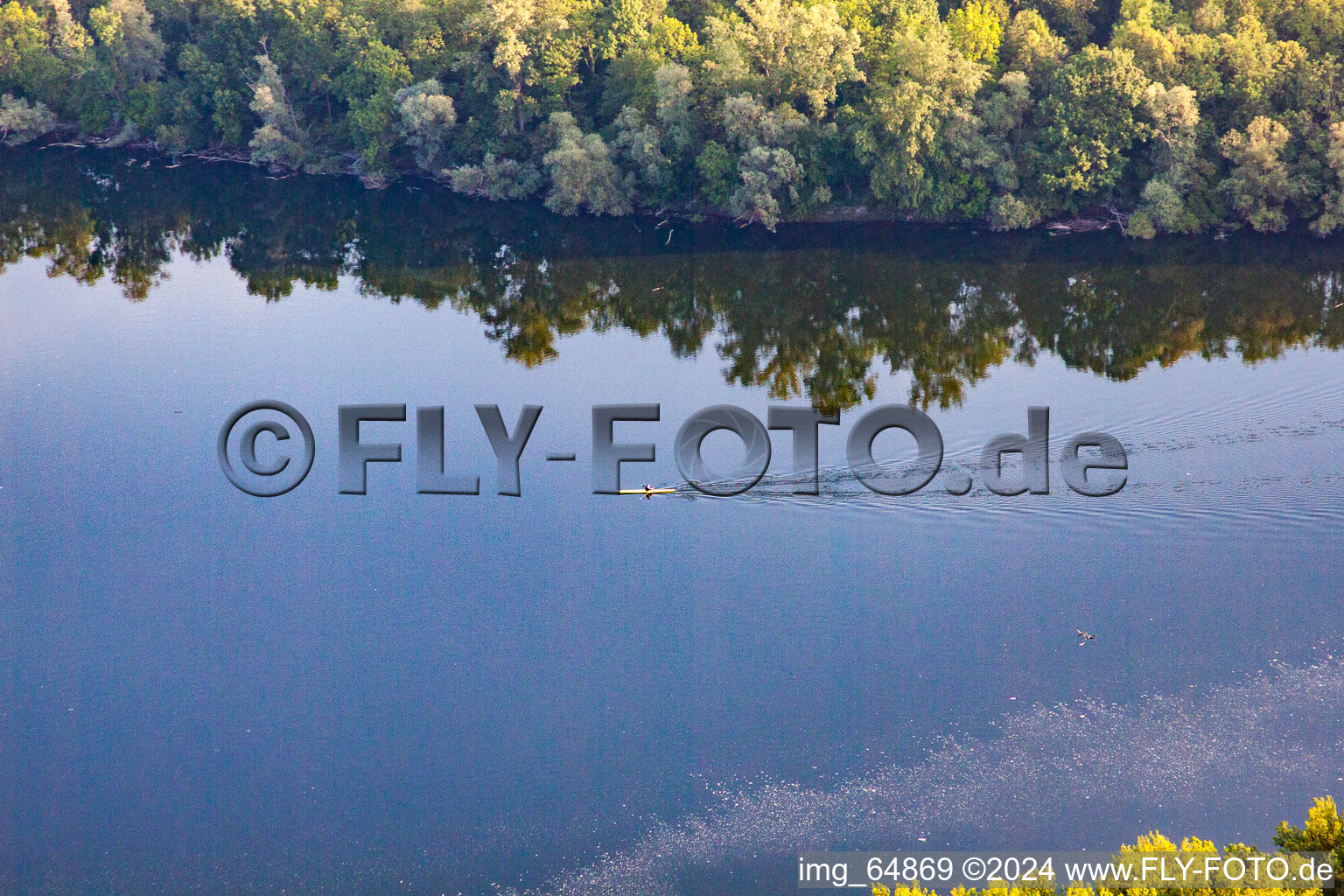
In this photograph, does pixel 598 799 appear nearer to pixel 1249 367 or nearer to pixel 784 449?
pixel 784 449

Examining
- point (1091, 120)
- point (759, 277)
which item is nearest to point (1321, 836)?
point (759, 277)

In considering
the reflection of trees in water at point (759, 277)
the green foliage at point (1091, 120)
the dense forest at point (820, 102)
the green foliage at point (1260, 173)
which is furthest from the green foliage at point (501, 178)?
the green foliage at point (1260, 173)

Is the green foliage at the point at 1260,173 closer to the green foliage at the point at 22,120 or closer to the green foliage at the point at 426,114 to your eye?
the green foliage at the point at 426,114

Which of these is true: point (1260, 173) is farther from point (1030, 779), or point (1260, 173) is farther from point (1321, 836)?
point (1321, 836)

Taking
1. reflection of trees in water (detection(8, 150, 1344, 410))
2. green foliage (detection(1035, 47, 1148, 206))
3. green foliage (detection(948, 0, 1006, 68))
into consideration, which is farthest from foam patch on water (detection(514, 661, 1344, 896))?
green foliage (detection(948, 0, 1006, 68))

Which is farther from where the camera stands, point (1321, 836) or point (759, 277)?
point (759, 277)

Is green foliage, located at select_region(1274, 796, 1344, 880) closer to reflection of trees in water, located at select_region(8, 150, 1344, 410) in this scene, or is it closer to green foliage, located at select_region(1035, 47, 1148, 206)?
reflection of trees in water, located at select_region(8, 150, 1344, 410)

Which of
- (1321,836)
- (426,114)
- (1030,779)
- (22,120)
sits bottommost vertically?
(1030,779)
